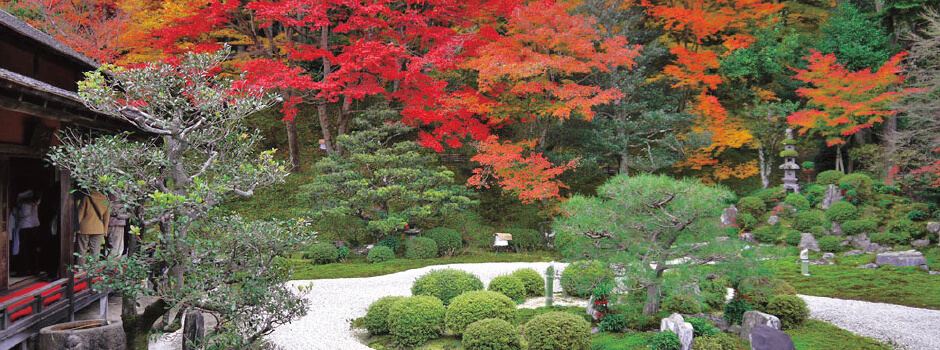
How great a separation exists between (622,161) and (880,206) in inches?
268

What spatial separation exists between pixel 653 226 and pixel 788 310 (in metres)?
2.60

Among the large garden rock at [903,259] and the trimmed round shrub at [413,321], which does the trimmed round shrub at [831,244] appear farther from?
the trimmed round shrub at [413,321]

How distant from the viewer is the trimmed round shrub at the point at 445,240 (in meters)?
15.0

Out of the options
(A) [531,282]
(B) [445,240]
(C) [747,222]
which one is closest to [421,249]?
(B) [445,240]

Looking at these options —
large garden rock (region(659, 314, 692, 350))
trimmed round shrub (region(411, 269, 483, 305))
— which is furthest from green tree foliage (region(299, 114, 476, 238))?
large garden rock (region(659, 314, 692, 350))

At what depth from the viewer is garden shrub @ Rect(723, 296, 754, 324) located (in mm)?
8633

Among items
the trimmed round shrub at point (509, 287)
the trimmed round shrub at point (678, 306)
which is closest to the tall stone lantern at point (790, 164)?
the trimmed round shrub at point (678, 306)

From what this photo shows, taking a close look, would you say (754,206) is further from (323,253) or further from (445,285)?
(323,253)

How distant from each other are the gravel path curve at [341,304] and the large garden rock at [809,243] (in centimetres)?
655

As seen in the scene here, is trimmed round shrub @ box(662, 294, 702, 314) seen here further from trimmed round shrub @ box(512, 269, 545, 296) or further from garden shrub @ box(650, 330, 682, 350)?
trimmed round shrub @ box(512, 269, 545, 296)

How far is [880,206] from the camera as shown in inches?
583

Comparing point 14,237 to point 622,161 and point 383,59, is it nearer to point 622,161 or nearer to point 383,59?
point 383,59

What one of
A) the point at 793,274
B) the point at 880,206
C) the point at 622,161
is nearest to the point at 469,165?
the point at 622,161

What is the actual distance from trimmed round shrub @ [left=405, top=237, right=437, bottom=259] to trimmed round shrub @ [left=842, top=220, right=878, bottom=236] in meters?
10.7
